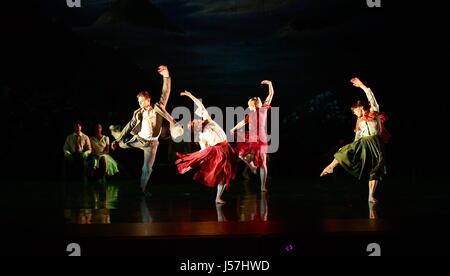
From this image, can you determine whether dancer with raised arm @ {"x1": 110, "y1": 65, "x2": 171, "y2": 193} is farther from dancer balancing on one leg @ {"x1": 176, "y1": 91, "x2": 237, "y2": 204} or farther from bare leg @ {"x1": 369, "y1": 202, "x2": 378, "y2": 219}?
bare leg @ {"x1": 369, "y1": 202, "x2": 378, "y2": 219}

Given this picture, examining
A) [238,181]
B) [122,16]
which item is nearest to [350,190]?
[238,181]

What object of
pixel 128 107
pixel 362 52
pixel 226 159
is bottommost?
pixel 226 159

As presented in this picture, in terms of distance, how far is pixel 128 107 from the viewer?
13.4m

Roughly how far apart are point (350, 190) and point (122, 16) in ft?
19.3

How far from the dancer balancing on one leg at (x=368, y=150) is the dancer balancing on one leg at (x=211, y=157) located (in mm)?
1229

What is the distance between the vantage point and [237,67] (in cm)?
1341

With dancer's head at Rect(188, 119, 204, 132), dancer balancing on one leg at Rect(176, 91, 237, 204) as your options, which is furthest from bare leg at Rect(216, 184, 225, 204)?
dancer's head at Rect(188, 119, 204, 132)

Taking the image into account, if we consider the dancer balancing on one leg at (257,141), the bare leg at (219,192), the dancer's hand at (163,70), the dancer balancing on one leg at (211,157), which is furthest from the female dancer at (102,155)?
the dancer balancing on one leg at (211,157)

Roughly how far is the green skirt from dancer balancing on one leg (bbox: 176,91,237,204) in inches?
52.5

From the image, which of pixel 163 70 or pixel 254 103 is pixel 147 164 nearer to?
pixel 163 70

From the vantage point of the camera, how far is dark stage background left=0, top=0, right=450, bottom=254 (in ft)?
43.4

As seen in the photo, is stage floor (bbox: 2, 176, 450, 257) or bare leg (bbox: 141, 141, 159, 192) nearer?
stage floor (bbox: 2, 176, 450, 257)
